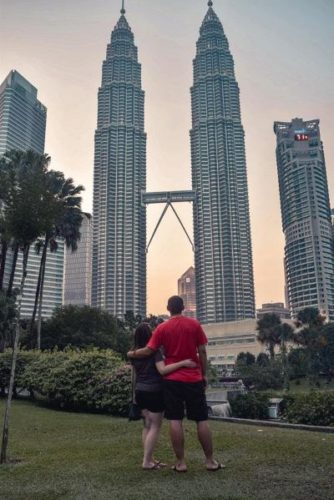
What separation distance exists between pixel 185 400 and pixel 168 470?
0.92 meters

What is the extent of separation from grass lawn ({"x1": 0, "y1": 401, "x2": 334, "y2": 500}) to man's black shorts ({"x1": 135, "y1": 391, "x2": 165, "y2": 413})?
2.31ft

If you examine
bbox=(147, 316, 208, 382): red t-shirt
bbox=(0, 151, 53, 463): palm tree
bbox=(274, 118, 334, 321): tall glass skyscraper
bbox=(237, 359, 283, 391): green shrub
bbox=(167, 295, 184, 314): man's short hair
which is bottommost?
bbox=(237, 359, 283, 391): green shrub

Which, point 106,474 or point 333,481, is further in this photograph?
point 106,474

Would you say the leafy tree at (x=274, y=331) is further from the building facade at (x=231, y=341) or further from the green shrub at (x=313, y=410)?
the building facade at (x=231, y=341)

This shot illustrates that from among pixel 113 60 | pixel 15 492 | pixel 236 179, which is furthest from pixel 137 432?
pixel 113 60

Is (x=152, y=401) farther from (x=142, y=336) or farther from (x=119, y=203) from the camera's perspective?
(x=119, y=203)

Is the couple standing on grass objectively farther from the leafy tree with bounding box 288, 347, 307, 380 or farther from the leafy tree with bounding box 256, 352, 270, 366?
the leafy tree with bounding box 256, 352, 270, 366

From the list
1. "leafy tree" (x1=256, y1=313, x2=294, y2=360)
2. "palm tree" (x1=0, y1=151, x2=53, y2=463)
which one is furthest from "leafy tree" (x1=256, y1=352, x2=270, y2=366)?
"palm tree" (x1=0, y1=151, x2=53, y2=463)

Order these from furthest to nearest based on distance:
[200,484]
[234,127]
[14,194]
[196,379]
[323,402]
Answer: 1. [234,127]
2. [323,402]
3. [14,194]
4. [196,379]
5. [200,484]

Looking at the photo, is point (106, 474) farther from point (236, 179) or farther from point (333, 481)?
point (236, 179)

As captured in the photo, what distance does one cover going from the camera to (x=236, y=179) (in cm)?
15962

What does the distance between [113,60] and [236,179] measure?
75232mm

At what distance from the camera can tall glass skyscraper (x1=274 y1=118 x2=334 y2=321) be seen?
151 metres

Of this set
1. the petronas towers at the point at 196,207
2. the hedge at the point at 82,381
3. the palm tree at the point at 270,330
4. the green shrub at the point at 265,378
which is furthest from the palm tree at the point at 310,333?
the petronas towers at the point at 196,207
